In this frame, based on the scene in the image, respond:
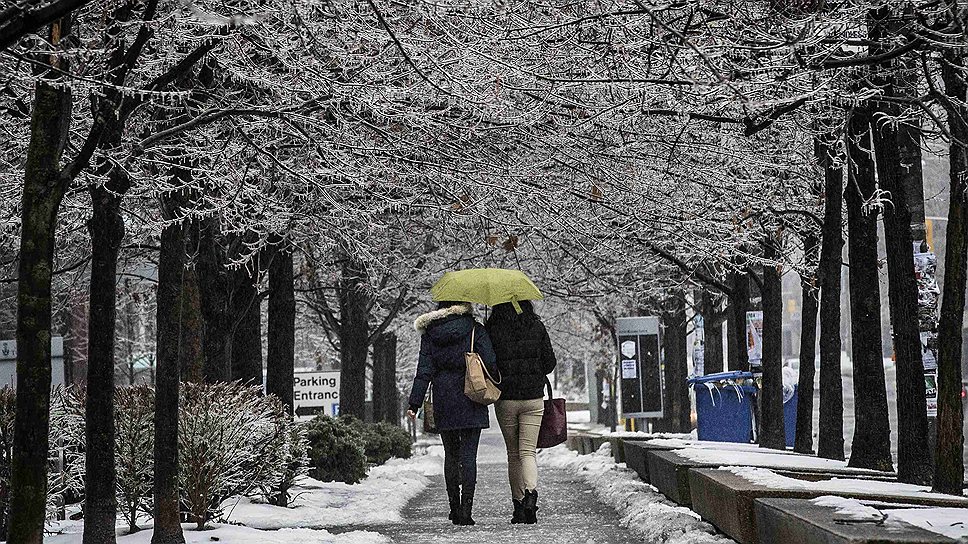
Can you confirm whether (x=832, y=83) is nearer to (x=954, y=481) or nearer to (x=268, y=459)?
(x=954, y=481)

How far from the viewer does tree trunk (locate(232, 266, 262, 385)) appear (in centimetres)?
1733

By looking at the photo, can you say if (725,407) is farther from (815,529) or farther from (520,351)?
(815,529)

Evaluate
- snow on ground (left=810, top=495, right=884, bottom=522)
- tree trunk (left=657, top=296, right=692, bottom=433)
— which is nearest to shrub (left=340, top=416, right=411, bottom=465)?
tree trunk (left=657, top=296, right=692, bottom=433)

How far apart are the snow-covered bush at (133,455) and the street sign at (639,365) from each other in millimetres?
16285

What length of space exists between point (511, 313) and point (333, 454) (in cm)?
732

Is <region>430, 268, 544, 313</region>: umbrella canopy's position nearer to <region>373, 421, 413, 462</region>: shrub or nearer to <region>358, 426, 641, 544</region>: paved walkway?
<region>358, 426, 641, 544</region>: paved walkway

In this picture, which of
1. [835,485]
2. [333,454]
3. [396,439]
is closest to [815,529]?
[835,485]

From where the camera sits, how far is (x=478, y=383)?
10328 mm

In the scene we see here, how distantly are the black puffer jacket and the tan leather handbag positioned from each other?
0.21m

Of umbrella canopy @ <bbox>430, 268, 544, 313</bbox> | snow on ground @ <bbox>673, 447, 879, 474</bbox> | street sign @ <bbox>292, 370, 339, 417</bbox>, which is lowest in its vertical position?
snow on ground @ <bbox>673, 447, 879, 474</bbox>

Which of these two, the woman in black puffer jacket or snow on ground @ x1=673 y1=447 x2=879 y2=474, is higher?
the woman in black puffer jacket

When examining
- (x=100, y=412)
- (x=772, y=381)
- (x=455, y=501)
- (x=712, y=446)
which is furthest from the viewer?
(x=772, y=381)

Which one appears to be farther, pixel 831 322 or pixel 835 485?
pixel 831 322

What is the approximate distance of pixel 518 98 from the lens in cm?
1059
